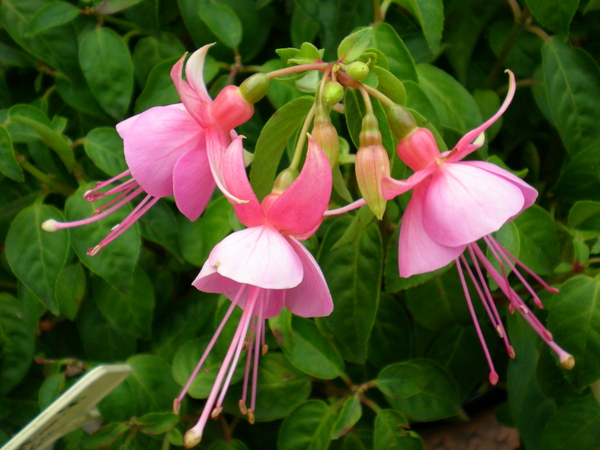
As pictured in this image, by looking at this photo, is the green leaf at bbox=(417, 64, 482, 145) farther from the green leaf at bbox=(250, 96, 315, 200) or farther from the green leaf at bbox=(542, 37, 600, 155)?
the green leaf at bbox=(250, 96, 315, 200)

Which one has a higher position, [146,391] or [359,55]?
[359,55]

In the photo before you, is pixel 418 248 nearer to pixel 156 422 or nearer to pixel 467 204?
pixel 467 204

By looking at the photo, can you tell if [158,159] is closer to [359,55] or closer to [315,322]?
[359,55]

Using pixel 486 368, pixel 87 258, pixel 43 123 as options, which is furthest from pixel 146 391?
pixel 486 368

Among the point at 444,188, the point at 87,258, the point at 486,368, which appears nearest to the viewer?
the point at 444,188

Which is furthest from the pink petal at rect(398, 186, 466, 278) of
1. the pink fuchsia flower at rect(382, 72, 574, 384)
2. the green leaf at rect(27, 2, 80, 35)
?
the green leaf at rect(27, 2, 80, 35)

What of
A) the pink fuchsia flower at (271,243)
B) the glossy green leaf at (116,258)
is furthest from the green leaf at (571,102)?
the glossy green leaf at (116,258)
